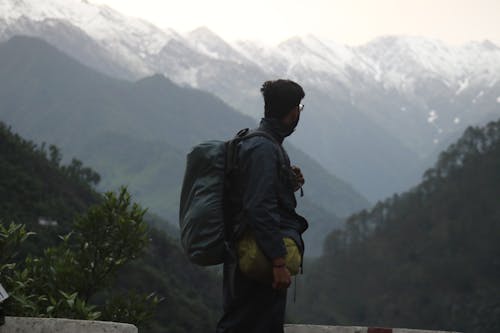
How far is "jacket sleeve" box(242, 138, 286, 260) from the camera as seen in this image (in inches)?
172

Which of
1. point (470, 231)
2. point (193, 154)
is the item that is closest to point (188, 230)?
point (193, 154)

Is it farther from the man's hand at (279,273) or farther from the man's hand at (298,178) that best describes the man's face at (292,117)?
the man's hand at (279,273)

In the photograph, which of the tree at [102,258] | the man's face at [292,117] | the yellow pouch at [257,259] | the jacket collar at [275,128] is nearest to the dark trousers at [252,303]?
the yellow pouch at [257,259]

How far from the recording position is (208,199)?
4.63 m

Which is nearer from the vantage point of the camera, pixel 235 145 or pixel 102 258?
pixel 235 145

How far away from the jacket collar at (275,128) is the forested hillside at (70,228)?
56910 mm

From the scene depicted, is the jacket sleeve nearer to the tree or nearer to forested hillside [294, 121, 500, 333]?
the tree

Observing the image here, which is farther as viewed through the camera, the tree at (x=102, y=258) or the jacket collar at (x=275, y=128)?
the tree at (x=102, y=258)

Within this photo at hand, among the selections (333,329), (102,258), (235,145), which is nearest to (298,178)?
(235,145)

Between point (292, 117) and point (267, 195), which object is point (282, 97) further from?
point (267, 195)

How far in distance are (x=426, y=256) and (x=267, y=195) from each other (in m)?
121

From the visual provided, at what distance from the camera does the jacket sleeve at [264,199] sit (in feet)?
14.3

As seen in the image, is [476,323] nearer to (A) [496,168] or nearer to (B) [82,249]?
(A) [496,168]

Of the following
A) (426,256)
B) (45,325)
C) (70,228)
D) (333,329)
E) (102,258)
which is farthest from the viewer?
(426,256)
